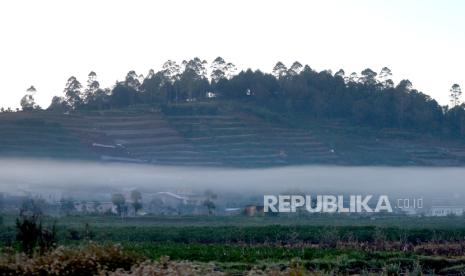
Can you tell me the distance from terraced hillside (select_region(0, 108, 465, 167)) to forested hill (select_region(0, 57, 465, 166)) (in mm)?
79

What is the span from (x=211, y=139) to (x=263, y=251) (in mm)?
41520

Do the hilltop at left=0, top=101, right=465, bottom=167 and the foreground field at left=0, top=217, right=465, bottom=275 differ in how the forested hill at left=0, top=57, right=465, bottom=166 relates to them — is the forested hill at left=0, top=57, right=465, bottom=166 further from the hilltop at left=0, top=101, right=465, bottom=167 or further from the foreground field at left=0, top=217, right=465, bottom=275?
the foreground field at left=0, top=217, right=465, bottom=275

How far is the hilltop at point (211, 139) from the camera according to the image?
2265 inches

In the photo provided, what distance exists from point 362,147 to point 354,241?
3849cm

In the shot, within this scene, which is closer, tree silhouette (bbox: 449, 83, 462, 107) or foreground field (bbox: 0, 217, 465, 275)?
foreground field (bbox: 0, 217, 465, 275)

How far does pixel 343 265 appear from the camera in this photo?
15.9 metres

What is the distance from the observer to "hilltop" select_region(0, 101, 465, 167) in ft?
189

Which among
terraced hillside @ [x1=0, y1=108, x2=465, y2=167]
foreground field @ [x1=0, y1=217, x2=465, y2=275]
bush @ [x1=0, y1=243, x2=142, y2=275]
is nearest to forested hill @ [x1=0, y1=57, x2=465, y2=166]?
terraced hillside @ [x1=0, y1=108, x2=465, y2=167]

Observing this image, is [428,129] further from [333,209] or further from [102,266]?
[102,266]

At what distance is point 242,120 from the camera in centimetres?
6662

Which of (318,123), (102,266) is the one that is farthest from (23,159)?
(102,266)

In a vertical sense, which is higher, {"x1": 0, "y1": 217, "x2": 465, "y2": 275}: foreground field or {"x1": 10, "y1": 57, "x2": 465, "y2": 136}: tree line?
{"x1": 10, "y1": 57, "x2": 465, "y2": 136}: tree line

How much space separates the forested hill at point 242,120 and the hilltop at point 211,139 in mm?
85

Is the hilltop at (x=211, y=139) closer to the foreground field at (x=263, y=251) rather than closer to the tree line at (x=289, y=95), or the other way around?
the tree line at (x=289, y=95)
